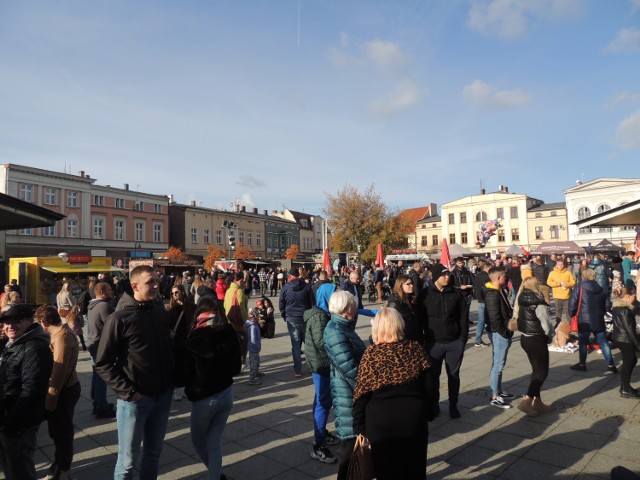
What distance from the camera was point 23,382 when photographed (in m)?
3.06

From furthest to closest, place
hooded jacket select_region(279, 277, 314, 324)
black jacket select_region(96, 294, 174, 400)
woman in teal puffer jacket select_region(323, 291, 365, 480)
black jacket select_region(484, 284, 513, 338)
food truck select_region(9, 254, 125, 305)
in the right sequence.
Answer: food truck select_region(9, 254, 125, 305)
hooded jacket select_region(279, 277, 314, 324)
black jacket select_region(484, 284, 513, 338)
woman in teal puffer jacket select_region(323, 291, 365, 480)
black jacket select_region(96, 294, 174, 400)

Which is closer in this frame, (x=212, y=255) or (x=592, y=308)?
(x=592, y=308)

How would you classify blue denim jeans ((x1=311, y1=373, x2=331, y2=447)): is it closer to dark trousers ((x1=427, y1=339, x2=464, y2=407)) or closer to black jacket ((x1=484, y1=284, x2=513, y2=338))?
dark trousers ((x1=427, y1=339, x2=464, y2=407))

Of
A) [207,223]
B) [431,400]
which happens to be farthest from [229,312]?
[207,223]

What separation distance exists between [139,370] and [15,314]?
113 centimetres

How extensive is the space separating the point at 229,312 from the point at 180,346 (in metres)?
3.44

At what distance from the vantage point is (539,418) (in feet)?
16.5

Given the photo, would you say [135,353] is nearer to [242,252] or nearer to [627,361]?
[627,361]

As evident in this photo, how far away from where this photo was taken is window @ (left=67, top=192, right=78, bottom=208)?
41.0 metres

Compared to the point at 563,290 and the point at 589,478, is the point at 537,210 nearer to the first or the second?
the point at 563,290

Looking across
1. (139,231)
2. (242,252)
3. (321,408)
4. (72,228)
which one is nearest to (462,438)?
(321,408)

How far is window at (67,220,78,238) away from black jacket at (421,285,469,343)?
44550 mm

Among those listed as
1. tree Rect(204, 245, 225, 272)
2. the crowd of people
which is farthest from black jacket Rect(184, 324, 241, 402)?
tree Rect(204, 245, 225, 272)

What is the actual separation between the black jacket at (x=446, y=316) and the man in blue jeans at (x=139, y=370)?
321 centimetres
